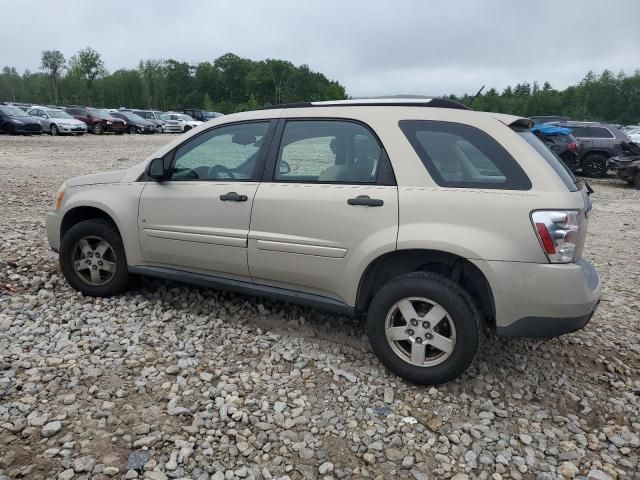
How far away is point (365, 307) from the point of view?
12.0 ft

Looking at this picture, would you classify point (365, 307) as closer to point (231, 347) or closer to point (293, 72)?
point (231, 347)

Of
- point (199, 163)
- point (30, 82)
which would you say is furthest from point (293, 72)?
point (199, 163)

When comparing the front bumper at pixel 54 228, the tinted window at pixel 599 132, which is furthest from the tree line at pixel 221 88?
the front bumper at pixel 54 228

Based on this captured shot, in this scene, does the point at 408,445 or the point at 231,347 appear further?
the point at 231,347

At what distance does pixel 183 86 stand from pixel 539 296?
104 meters

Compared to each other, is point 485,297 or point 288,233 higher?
point 288,233

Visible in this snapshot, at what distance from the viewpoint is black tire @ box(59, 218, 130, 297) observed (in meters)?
4.61

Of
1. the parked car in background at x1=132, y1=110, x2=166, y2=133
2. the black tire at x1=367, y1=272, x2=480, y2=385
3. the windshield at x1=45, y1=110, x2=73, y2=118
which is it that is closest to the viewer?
the black tire at x1=367, y1=272, x2=480, y2=385

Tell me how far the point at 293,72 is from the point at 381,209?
10105 centimetres

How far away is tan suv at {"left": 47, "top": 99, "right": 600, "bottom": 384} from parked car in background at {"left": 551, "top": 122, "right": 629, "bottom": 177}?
1419cm

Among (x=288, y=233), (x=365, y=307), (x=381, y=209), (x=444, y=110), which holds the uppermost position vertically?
(x=444, y=110)

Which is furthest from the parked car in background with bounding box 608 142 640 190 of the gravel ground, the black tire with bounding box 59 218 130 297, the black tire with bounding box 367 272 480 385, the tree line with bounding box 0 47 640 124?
the tree line with bounding box 0 47 640 124

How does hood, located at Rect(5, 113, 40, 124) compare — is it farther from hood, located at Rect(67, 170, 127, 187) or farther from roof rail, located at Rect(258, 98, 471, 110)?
roof rail, located at Rect(258, 98, 471, 110)

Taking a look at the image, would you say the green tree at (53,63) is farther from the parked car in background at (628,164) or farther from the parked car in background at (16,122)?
the parked car in background at (628,164)
